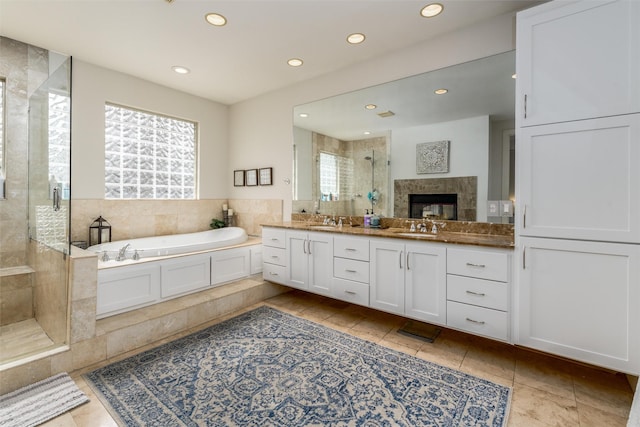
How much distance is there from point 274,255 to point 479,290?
2.05 m

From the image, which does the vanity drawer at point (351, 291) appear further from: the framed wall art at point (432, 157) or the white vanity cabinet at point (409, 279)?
the framed wall art at point (432, 157)

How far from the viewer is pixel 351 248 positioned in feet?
→ 8.53

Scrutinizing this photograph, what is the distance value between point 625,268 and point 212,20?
3285 mm

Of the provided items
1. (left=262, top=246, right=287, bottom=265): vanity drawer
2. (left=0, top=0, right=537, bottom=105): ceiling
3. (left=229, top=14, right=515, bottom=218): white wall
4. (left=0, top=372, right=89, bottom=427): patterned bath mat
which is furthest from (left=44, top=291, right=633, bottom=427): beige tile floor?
(left=0, top=0, right=537, bottom=105): ceiling

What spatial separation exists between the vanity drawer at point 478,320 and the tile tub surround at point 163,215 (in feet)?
7.95

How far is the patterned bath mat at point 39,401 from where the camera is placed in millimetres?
1477

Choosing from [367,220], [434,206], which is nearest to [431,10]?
[434,206]

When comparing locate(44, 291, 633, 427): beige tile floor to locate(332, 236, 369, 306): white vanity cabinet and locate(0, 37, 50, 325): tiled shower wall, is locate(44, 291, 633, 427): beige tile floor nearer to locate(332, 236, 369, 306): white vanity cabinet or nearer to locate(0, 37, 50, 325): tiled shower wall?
locate(332, 236, 369, 306): white vanity cabinet

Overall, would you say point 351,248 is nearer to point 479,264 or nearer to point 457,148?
point 479,264

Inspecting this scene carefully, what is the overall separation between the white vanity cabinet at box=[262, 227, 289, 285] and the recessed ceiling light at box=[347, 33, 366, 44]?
1991mm

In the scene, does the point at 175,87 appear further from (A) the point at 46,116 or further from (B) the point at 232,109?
(A) the point at 46,116

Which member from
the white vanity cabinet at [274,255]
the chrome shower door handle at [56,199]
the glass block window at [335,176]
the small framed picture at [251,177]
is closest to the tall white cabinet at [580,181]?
the glass block window at [335,176]

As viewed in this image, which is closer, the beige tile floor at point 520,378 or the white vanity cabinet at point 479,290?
the beige tile floor at point 520,378

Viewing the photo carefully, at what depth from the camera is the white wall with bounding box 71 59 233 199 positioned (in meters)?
3.04
